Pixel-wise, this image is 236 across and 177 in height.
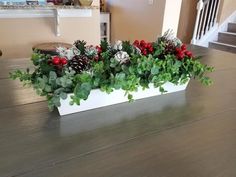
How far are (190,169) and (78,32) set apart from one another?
2.90 m

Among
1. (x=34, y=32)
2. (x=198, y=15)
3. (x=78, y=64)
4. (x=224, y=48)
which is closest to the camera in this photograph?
(x=78, y=64)

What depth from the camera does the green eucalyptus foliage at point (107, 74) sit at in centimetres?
72

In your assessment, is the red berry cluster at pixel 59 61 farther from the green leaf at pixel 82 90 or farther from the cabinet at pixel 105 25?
the cabinet at pixel 105 25

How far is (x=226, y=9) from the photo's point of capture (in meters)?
4.26

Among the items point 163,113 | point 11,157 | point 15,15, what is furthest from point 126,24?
point 11,157

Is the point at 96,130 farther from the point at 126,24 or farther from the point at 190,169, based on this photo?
the point at 126,24

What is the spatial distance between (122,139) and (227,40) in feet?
13.7

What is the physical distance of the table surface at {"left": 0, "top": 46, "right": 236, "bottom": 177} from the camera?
55 centimetres

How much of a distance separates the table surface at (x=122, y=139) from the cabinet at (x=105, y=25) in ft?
11.4

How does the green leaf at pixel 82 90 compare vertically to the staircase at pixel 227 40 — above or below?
above

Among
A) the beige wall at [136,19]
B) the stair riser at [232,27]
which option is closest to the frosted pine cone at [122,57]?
the beige wall at [136,19]

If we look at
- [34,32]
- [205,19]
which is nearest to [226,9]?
[205,19]

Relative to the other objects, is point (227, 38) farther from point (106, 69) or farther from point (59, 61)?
point (59, 61)

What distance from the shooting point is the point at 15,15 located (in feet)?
8.89
